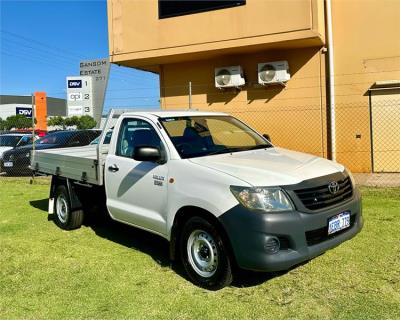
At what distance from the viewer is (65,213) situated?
7375mm

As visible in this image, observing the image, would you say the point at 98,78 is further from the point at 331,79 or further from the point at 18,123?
the point at 18,123

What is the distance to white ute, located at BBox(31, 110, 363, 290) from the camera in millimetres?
4117

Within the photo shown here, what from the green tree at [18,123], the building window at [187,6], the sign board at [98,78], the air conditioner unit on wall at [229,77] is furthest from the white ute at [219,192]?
the green tree at [18,123]

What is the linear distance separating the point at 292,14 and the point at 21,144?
11.1 meters

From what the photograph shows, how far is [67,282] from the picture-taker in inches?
196

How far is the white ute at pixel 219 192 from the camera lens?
4.12 meters

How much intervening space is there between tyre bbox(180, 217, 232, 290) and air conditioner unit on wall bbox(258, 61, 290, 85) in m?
8.40

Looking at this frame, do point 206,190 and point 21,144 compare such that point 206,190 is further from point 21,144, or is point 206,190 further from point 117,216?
point 21,144

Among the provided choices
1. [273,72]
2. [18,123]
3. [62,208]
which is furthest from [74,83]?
[18,123]

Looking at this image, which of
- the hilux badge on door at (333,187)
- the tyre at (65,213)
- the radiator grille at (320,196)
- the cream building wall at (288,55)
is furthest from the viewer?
the cream building wall at (288,55)

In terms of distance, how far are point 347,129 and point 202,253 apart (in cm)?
859

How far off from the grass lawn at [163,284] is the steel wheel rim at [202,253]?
0.20 m

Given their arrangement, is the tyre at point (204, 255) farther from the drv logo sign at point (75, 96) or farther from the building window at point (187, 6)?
the drv logo sign at point (75, 96)

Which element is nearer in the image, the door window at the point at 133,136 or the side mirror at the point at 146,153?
the side mirror at the point at 146,153
